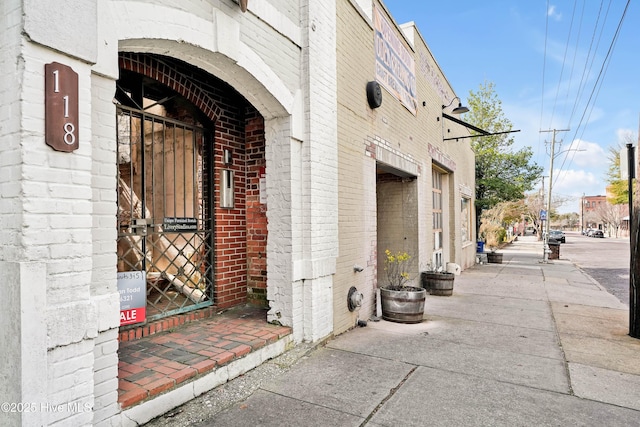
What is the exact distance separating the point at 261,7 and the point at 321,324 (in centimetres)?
343

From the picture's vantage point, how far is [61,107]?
6.75ft

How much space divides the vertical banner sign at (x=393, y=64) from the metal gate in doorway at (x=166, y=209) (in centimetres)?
328

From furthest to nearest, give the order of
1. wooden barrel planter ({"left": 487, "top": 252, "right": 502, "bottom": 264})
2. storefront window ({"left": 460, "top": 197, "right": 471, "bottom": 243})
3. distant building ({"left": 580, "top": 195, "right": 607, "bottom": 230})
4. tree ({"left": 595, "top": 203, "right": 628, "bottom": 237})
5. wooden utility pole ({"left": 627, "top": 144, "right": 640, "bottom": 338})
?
distant building ({"left": 580, "top": 195, "right": 607, "bottom": 230}) < tree ({"left": 595, "top": 203, "right": 628, "bottom": 237}) < wooden barrel planter ({"left": 487, "top": 252, "right": 502, "bottom": 264}) < storefront window ({"left": 460, "top": 197, "right": 471, "bottom": 243}) < wooden utility pole ({"left": 627, "top": 144, "right": 640, "bottom": 338})

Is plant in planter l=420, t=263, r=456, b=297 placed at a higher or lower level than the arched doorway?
lower

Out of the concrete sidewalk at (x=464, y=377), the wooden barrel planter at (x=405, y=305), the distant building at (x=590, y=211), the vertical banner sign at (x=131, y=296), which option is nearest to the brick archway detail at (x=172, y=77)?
the vertical banner sign at (x=131, y=296)

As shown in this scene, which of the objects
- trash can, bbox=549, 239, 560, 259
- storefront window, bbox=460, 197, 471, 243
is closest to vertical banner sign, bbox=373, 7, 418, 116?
storefront window, bbox=460, 197, 471, 243

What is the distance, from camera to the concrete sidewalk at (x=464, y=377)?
2832mm

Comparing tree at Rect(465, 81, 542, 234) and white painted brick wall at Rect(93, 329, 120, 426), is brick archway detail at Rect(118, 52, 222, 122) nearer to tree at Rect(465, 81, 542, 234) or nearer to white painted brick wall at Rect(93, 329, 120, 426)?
white painted brick wall at Rect(93, 329, 120, 426)

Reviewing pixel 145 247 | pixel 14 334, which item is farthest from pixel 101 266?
pixel 145 247

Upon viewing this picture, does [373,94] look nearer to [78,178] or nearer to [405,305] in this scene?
[405,305]

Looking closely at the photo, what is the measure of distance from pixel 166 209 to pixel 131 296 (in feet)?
4.06

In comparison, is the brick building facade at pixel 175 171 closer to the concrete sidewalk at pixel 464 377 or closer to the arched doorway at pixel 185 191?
the arched doorway at pixel 185 191

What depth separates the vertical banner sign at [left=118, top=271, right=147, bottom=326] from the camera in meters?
3.28

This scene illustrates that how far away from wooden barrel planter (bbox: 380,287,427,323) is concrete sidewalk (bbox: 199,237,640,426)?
15 cm
